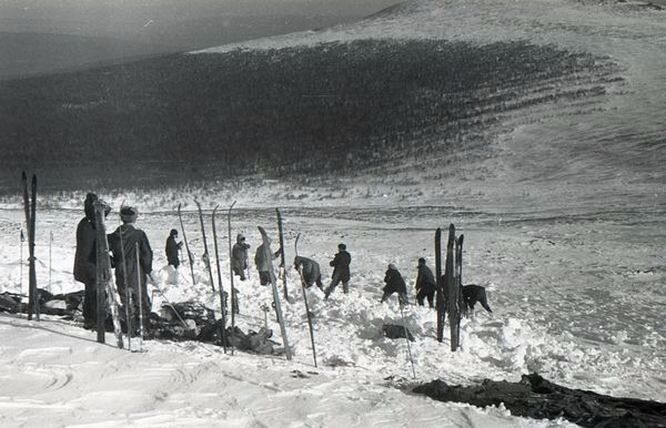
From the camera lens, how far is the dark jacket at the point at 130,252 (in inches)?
332

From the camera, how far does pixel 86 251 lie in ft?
26.8

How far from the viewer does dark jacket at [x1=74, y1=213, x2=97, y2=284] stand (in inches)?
320

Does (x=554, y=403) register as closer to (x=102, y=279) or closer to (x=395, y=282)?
(x=102, y=279)

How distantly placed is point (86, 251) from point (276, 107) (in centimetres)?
4201

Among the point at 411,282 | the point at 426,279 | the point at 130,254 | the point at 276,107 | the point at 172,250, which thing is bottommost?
the point at 411,282

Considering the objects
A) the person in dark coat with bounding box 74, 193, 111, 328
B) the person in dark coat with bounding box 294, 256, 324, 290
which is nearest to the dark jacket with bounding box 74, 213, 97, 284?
the person in dark coat with bounding box 74, 193, 111, 328

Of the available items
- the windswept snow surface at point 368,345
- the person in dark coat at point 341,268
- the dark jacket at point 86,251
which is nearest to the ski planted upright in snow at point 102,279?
the windswept snow surface at point 368,345

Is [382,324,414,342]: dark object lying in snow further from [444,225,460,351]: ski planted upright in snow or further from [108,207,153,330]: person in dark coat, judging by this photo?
[108,207,153,330]: person in dark coat

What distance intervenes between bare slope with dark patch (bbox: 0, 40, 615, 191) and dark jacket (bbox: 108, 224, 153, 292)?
2379cm

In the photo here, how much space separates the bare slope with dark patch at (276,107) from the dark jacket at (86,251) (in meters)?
24.0

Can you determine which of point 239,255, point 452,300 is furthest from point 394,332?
point 239,255

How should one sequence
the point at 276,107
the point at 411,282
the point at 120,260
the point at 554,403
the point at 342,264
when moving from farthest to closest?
the point at 276,107, the point at 411,282, the point at 342,264, the point at 120,260, the point at 554,403

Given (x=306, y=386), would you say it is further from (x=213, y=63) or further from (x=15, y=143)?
(x=213, y=63)

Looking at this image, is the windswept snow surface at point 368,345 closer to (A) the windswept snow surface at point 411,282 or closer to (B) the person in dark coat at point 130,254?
(A) the windswept snow surface at point 411,282
